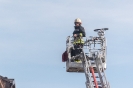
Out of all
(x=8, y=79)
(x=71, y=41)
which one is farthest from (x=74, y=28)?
(x=8, y=79)

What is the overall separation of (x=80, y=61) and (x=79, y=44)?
3.34 ft

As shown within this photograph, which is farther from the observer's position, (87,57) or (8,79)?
(8,79)

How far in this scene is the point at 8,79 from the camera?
40469 mm

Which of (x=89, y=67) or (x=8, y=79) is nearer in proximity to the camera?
(x=89, y=67)

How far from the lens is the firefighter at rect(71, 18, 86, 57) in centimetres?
3800

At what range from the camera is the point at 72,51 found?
3816cm

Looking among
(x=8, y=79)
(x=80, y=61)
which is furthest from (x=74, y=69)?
(x=8, y=79)

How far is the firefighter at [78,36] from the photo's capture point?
125ft

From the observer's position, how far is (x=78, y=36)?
3812 centimetres

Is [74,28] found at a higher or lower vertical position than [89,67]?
higher

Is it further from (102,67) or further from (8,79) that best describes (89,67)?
(8,79)

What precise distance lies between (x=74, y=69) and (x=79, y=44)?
152 centimetres

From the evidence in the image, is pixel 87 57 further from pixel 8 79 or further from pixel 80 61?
pixel 8 79

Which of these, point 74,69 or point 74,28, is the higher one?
point 74,28
